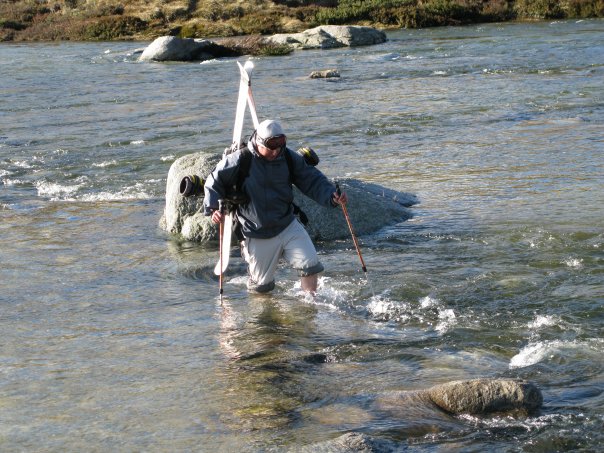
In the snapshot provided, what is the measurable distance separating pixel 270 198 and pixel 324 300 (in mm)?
1560

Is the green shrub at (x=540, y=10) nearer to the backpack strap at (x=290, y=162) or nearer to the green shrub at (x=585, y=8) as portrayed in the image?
the green shrub at (x=585, y=8)

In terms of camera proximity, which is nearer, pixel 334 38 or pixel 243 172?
pixel 243 172

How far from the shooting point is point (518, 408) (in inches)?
285

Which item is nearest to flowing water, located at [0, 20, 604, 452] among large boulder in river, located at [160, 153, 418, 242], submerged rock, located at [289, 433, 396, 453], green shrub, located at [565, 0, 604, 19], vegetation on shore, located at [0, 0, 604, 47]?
submerged rock, located at [289, 433, 396, 453]

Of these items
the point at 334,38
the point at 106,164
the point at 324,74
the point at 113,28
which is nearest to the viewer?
the point at 106,164

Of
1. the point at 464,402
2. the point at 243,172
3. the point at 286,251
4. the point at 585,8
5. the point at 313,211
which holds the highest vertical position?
the point at 585,8

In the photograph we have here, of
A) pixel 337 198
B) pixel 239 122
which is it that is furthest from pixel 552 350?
pixel 239 122

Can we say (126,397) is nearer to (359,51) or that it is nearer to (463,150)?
(463,150)

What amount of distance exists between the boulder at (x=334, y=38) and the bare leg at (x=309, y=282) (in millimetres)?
38864

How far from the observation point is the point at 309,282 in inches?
407

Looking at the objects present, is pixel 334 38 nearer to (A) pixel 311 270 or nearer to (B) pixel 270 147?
(A) pixel 311 270

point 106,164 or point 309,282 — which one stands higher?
point 106,164

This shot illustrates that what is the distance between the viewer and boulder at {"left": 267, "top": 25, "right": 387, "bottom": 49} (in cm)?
4847

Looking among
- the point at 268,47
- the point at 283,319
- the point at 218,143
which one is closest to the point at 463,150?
the point at 218,143
